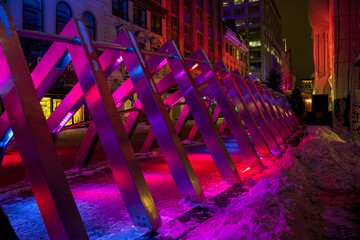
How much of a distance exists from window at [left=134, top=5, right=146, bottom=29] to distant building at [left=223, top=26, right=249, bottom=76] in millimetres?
19573

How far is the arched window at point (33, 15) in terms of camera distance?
Answer: 55.5 ft

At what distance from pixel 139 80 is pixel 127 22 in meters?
22.5

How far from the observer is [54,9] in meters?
18.5

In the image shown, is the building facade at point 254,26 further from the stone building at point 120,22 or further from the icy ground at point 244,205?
the icy ground at point 244,205

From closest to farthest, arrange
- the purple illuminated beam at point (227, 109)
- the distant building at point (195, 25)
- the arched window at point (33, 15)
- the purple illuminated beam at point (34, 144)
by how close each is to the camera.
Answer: the purple illuminated beam at point (34, 144) < the purple illuminated beam at point (227, 109) < the arched window at point (33, 15) < the distant building at point (195, 25)

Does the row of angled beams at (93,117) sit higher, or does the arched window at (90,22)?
the arched window at (90,22)

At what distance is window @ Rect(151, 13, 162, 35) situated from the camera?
28.6 m

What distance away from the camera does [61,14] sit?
1939cm

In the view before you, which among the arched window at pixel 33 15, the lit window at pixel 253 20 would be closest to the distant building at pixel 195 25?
the arched window at pixel 33 15

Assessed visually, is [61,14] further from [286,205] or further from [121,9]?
[286,205]

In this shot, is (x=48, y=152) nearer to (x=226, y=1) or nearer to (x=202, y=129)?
(x=202, y=129)

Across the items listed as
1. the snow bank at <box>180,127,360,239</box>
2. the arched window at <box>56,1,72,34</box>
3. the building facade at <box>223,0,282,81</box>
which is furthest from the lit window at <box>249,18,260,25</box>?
the snow bank at <box>180,127,360,239</box>

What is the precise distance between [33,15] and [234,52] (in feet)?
124

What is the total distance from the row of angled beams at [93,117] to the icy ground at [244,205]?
0.39 metres
